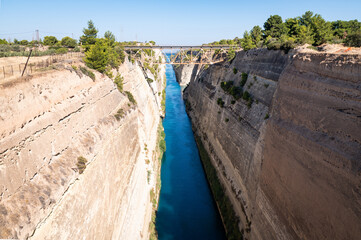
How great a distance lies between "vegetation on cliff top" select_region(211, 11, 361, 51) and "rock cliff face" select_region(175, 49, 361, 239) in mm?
2663

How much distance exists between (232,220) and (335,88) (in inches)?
359

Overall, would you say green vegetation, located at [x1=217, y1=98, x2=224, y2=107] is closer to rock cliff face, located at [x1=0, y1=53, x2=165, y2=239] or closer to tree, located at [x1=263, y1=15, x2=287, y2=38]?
rock cliff face, located at [x1=0, y1=53, x2=165, y2=239]

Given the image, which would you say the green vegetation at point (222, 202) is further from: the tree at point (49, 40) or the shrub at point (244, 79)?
the tree at point (49, 40)

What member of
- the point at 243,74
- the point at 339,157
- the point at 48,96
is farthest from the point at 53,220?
the point at 243,74

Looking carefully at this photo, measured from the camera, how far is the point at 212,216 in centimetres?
1595

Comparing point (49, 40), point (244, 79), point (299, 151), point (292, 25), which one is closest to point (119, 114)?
point (299, 151)

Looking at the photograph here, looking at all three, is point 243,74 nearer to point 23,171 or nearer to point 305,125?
point 305,125

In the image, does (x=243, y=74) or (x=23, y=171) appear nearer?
(x=23, y=171)

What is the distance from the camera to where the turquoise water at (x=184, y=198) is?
14.8 meters

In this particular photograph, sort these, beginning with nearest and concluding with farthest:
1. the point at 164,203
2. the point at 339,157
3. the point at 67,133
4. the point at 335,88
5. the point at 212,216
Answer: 1. the point at 339,157
2. the point at 335,88
3. the point at 67,133
4. the point at 212,216
5. the point at 164,203

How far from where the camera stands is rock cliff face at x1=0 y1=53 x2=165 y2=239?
640cm

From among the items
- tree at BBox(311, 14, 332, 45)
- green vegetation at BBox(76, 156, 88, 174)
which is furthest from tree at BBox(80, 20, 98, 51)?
tree at BBox(311, 14, 332, 45)

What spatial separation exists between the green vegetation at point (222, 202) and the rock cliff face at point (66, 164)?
4596 millimetres

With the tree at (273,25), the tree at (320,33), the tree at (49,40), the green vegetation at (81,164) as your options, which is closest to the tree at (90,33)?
the tree at (49,40)
